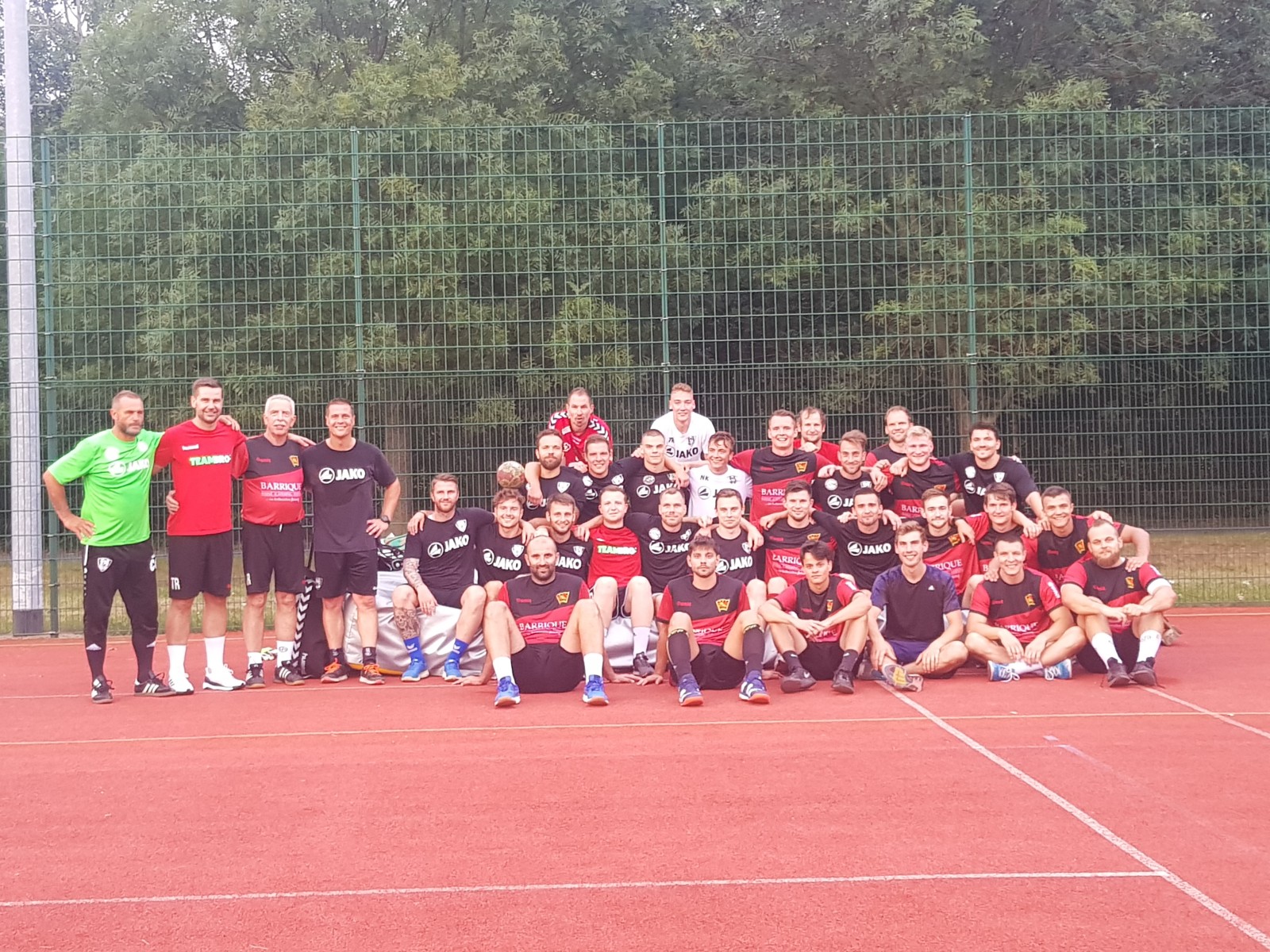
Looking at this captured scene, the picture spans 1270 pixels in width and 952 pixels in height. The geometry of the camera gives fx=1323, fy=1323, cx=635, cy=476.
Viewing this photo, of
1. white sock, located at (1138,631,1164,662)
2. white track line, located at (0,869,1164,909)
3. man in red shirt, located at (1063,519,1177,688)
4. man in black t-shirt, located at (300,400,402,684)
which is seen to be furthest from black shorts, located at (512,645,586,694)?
white track line, located at (0,869,1164,909)

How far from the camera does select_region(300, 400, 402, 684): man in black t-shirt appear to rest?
841 centimetres

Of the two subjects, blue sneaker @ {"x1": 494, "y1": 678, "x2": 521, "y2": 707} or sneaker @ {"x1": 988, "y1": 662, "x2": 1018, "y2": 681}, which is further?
sneaker @ {"x1": 988, "y1": 662, "x2": 1018, "y2": 681}

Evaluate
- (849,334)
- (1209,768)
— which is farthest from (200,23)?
(1209,768)

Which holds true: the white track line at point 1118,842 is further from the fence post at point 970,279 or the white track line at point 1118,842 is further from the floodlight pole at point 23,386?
the floodlight pole at point 23,386

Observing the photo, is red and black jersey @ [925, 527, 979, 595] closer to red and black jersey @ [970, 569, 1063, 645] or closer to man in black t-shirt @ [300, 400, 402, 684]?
red and black jersey @ [970, 569, 1063, 645]

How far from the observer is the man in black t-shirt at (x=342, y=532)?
331 inches

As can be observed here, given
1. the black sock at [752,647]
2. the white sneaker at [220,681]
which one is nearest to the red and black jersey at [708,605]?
the black sock at [752,647]

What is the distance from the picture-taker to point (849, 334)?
10547 mm

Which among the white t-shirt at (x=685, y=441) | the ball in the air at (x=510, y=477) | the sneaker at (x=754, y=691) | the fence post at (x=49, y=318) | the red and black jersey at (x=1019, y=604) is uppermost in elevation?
the fence post at (x=49, y=318)

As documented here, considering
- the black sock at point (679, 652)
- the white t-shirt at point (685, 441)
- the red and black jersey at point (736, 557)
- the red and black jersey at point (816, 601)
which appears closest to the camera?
the black sock at point (679, 652)

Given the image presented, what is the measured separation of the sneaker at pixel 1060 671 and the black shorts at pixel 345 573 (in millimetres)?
4241

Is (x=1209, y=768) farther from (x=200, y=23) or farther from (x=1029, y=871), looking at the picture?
(x=200, y=23)

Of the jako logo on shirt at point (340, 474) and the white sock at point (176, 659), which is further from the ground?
the jako logo on shirt at point (340, 474)

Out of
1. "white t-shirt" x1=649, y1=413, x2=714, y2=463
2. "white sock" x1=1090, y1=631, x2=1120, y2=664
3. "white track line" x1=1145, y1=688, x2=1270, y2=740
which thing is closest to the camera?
"white track line" x1=1145, y1=688, x2=1270, y2=740
